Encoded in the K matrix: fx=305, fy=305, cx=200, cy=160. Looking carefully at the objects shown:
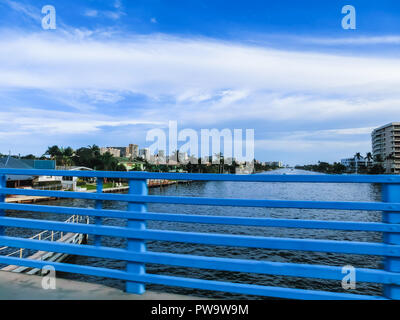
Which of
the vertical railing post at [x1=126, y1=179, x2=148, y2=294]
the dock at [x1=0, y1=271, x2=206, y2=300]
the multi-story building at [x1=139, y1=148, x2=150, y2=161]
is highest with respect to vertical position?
the multi-story building at [x1=139, y1=148, x2=150, y2=161]

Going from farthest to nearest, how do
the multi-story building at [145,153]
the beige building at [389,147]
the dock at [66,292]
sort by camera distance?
the multi-story building at [145,153] < the beige building at [389,147] < the dock at [66,292]

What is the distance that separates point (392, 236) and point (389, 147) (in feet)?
537

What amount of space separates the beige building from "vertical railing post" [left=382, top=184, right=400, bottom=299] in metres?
148

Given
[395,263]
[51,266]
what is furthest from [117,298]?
[395,263]

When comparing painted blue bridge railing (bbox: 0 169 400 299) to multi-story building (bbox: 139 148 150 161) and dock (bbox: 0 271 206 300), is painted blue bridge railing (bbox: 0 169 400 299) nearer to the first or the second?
dock (bbox: 0 271 206 300)

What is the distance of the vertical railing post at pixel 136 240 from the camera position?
111 inches

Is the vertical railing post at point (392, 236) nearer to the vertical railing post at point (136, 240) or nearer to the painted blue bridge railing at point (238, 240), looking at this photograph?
the painted blue bridge railing at point (238, 240)

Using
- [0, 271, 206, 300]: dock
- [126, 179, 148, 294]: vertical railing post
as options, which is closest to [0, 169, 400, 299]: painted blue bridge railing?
[126, 179, 148, 294]: vertical railing post

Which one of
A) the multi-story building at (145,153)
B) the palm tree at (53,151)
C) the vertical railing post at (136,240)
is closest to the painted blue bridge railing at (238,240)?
the vertical railing post at (136,240)

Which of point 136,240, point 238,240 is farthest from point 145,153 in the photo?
point 238,240

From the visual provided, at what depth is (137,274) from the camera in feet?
9.20

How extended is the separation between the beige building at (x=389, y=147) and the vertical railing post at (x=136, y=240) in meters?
149

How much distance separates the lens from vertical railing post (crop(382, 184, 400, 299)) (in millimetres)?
2316

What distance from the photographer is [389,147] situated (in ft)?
464
